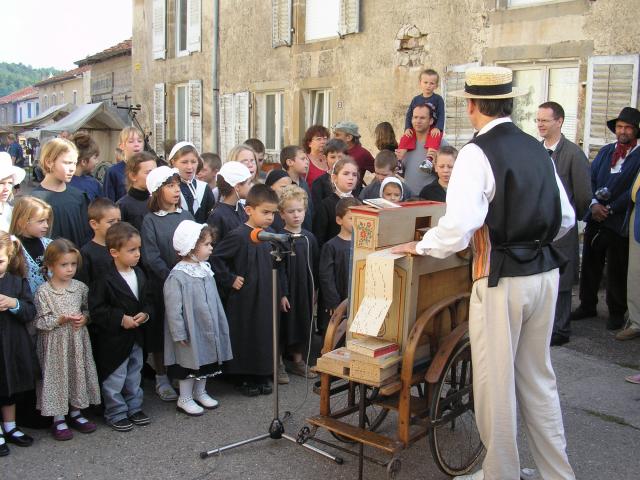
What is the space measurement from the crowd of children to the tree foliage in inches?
4072

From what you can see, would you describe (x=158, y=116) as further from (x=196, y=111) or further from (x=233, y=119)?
(x=233, y=119)

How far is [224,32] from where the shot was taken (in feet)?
48.5

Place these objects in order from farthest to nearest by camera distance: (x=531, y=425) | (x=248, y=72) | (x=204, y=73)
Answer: (x=204, y=73) → (x=248, y=72) → (x=531, y=425)

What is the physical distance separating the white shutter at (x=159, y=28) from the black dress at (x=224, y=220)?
12984 millimetres

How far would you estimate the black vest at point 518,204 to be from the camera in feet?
11.1

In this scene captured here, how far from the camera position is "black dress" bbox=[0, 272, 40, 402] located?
407 cm

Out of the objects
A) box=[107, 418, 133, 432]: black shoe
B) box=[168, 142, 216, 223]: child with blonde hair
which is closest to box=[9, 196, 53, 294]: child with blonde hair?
box=[107, 418, 133, 432]: black shoe

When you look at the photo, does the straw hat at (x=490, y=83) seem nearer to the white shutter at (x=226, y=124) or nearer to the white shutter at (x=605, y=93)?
the white shutter at (x=605, y=93)

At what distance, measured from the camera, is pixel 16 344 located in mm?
4113

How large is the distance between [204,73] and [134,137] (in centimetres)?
963

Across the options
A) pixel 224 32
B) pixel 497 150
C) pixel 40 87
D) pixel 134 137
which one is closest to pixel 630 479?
pixel 497 150

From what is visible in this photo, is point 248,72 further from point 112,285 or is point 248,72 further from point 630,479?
point 630,479

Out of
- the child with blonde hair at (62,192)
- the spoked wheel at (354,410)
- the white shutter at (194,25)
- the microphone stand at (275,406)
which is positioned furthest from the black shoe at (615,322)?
the white shutter at (194,25)

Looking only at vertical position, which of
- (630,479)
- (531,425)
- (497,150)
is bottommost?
(630,479)
